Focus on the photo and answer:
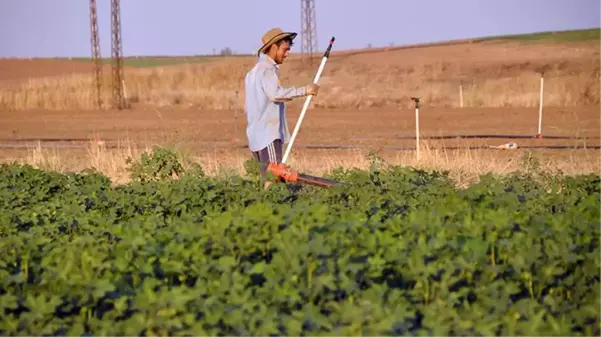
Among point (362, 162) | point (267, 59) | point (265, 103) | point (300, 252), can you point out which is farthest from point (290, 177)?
point (362, 162)

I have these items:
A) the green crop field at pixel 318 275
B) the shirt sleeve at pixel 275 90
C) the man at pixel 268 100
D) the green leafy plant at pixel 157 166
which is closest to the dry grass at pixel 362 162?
the green leafy plant at pixel 157 166

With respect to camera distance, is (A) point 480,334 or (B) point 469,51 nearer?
(A) point 480,334

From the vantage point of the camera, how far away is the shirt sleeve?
9.78m

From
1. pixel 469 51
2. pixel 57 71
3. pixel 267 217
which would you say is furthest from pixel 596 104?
pixel 57 71

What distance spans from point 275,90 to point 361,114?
2235cm

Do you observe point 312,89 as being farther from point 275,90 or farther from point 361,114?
point 361,114

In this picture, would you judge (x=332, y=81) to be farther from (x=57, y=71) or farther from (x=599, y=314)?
(x=599, y=314)

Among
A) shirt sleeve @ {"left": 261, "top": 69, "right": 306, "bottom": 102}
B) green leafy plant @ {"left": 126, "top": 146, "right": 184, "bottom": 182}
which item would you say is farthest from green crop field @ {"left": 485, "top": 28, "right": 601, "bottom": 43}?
shirt sleeve @ {"left": 261, "top": 69, "right": 306, "bottom": 102}

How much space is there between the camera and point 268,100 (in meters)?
9.95

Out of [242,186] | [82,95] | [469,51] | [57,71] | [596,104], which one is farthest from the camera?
[57,71]

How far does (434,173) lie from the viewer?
10641mm

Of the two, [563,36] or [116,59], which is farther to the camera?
[563,36]

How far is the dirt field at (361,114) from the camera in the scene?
52.5 ft

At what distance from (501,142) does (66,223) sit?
13.0 m
